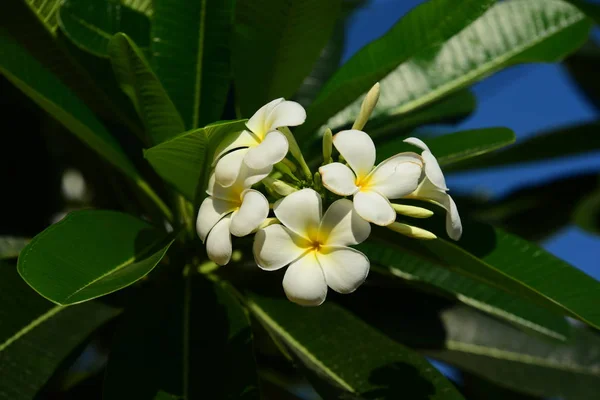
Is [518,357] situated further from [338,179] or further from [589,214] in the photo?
[338,179]

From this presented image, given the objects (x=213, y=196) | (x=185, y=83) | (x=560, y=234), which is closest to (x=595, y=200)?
(x=560, y=234)

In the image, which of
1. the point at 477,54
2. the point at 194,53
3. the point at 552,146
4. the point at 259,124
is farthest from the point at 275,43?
the point at 552,146

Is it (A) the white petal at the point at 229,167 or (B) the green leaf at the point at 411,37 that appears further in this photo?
(B) the green leaf at the point at 411,37

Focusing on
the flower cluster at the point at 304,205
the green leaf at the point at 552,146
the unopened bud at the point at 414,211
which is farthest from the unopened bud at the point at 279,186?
the green leaf at the point at 552,146

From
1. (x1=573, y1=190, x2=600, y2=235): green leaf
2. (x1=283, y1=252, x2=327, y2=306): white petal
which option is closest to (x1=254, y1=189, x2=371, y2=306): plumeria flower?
(x1=283, y1=252, x2=327, y2=306): white petal

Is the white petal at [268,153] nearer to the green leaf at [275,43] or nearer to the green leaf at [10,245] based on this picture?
the green leaf at [275,43]

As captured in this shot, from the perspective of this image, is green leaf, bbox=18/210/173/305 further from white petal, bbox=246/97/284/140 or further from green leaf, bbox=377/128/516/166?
green leaf, bbox=377/128/516/166

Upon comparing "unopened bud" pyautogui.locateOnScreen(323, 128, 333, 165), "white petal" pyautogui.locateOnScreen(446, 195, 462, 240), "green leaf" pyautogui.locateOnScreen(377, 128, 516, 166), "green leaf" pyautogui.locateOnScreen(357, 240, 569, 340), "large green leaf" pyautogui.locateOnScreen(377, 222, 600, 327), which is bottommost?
"green leaf" pyautogui.locateOnScreen(357, 240, 569, 340)
